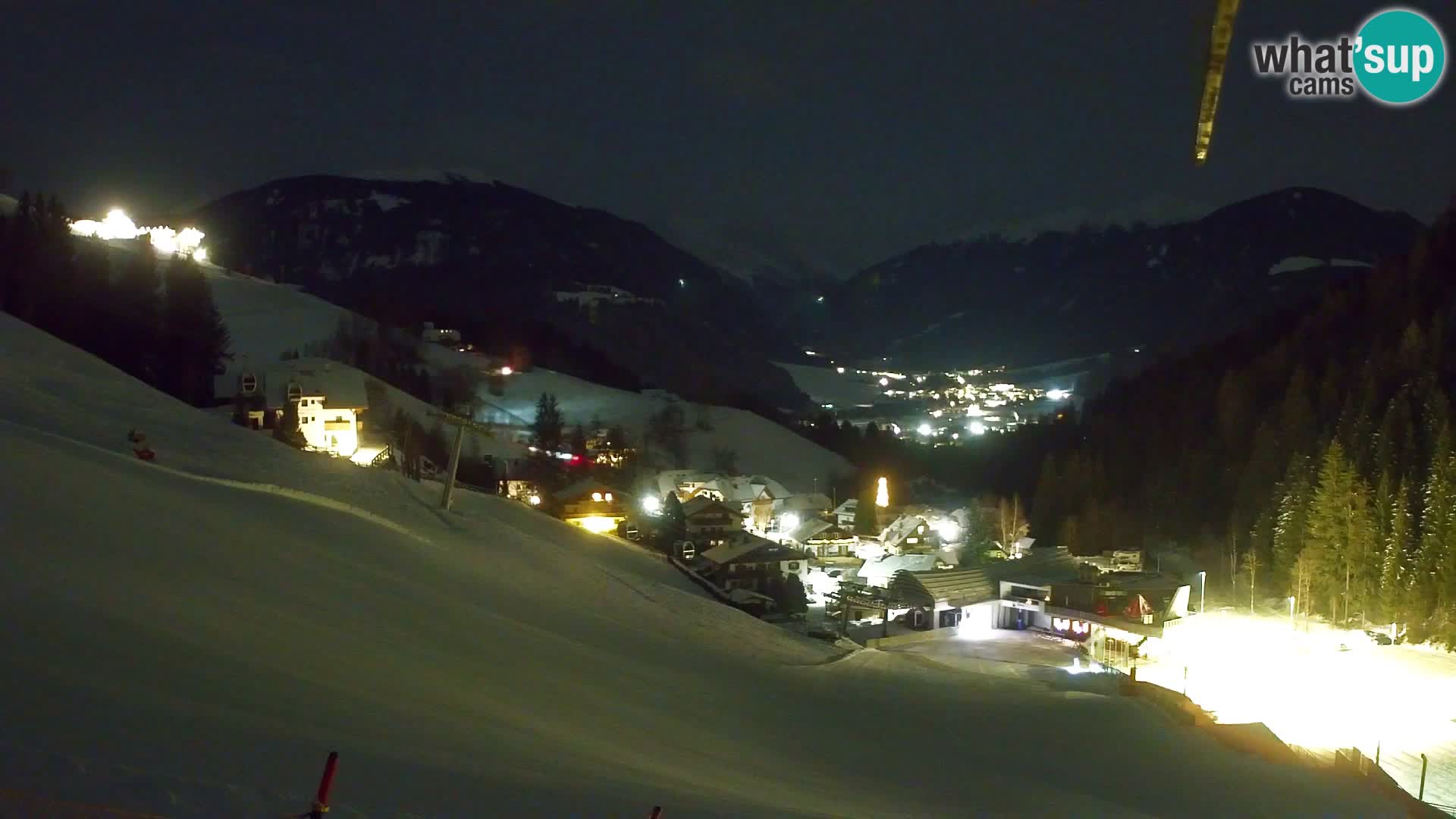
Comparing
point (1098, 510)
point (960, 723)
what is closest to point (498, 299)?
point (1098, 510)

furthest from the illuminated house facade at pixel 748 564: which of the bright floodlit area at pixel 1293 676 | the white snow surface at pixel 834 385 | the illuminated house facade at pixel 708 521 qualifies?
the white snow surface at pixel 834 385

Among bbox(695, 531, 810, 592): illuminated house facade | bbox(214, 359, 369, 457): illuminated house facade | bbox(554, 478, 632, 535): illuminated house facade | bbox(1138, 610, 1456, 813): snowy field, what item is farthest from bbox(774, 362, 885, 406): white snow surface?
bbox(1138, 610, 1456, 813): snowy field

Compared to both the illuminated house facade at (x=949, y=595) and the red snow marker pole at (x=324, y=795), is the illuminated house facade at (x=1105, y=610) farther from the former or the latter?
the red snow marker pole at (x=324, y=795)

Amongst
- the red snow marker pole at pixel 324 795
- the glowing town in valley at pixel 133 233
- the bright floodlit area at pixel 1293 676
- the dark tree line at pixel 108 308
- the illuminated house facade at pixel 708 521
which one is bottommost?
the bright floodlit area at pixel 1293 676

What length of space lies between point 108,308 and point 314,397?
26.3 feet

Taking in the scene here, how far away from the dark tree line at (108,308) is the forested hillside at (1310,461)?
38789 millimetres

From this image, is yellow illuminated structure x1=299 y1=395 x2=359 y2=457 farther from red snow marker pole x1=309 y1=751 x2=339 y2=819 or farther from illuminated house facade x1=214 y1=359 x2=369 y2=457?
red snow marker pole x1=309 y1=751 x2=339 y2=819

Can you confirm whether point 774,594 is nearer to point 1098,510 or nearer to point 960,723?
point 960,723

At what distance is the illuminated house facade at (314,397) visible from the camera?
37.2m

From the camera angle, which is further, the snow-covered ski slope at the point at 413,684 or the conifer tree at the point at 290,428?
the conifer tree at the point at 290,428

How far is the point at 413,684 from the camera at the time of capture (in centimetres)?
736

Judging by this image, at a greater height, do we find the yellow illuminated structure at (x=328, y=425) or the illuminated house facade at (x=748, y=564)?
the yellow illuminated structure at (x=328, y=425)

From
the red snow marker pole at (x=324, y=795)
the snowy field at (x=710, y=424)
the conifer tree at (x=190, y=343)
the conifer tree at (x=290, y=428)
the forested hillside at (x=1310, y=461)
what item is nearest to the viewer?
the red snow marker pole at (x=324, y=795)

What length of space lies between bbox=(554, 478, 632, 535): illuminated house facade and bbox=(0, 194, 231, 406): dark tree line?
14.9m
